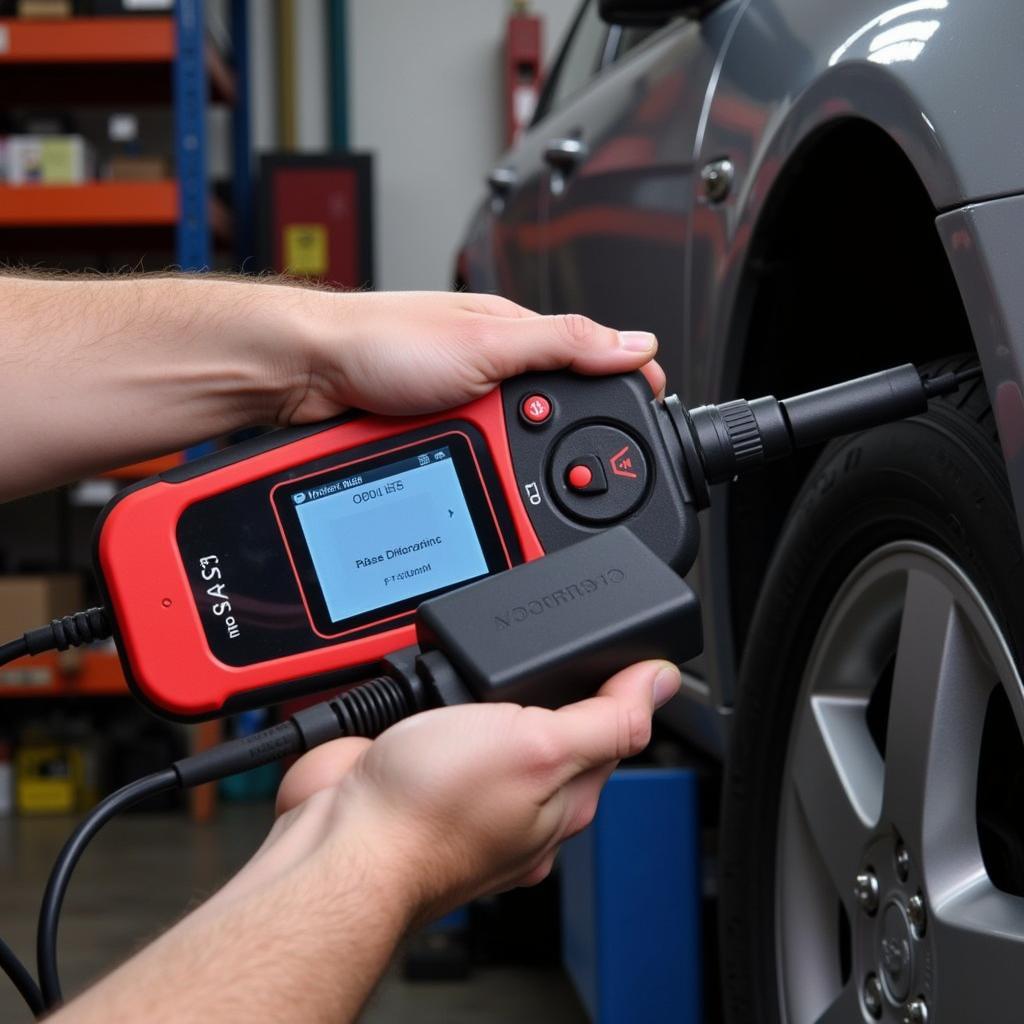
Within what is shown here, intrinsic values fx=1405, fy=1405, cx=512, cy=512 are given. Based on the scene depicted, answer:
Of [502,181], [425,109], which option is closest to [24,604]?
[502,181]

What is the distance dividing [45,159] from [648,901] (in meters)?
2.26

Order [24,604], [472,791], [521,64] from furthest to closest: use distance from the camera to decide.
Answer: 1. [521,64]
2. [24,604]
3. [472,791]

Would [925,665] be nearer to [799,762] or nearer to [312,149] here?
[799,762]

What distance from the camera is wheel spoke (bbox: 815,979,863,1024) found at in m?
0.91

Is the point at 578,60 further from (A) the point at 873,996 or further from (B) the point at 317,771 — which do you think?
(B) the point at 317,771

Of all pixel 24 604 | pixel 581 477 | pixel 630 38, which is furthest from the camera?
pixel 24 604

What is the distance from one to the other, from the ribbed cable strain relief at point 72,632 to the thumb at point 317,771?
204mm

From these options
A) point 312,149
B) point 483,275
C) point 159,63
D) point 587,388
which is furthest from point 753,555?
point 312,149

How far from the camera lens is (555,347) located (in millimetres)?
727

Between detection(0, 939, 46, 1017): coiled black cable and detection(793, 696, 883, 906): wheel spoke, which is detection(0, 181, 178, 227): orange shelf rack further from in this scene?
detection(0, 939, 46, 1017): coiled black cable

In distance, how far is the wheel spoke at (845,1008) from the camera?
909 millimetres

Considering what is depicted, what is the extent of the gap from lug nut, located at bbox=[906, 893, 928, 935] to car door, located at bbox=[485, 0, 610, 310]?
106 centimetres

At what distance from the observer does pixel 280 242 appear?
3.46m

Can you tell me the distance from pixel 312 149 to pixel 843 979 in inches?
130
